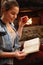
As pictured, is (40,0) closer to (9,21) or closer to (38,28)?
(38,28)

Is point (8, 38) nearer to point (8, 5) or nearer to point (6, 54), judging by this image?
point (6, 54)

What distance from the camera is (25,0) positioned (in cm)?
369

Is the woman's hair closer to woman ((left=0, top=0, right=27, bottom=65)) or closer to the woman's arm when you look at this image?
woman ((left=0, top=0, right=27, bottom=65))

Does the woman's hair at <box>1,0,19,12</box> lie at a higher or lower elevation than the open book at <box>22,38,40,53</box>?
higher

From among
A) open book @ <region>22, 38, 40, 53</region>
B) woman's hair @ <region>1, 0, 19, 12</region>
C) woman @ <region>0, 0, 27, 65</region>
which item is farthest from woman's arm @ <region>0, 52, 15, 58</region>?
woman's hair @ <region>1, 0, 19, 12</region>

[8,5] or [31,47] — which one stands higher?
[8,5]

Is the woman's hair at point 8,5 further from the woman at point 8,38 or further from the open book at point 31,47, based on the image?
the open book at point 31,47

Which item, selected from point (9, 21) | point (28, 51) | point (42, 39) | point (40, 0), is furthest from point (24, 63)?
point (40, 0)

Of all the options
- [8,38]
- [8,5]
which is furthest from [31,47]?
[8,5]

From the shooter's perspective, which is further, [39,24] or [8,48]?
[39,24]

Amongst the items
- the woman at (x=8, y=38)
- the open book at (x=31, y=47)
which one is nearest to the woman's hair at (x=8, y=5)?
the woman at (x=8, y=38)

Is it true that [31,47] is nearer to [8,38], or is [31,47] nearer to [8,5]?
[8,38]

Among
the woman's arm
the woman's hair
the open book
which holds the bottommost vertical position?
the woman's arm

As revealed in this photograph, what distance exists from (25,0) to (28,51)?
94.9 inches
